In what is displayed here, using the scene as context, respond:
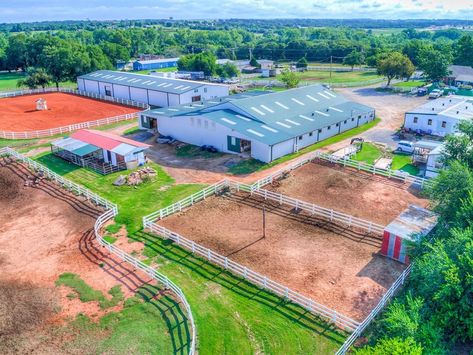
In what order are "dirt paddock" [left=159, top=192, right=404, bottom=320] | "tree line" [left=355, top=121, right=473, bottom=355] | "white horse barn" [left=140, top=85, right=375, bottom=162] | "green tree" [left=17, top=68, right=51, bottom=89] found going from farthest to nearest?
"green tree" [left=17, top=68, right=51, bottom=89]
"white horse barn" [left=140, top=85, right=375, bottom=162]
"dirt paddock" [left=159, top=192, right=404, bottom=320]
"tree line" [left=355, top=121, right=473, bottom=355]

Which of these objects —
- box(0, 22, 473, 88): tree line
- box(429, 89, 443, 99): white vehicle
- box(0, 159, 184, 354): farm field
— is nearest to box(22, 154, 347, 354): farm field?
box(0, 159, 184, 354): farm field

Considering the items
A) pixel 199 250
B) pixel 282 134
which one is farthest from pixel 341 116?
pixel 199 250

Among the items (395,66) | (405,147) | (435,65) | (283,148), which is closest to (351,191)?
(283,148)

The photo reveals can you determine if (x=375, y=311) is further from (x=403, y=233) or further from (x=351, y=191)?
(x=351, y=191)

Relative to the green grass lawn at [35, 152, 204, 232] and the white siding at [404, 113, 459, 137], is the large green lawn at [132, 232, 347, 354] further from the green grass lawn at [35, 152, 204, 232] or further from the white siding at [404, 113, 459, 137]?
the white siding at [404, 113, 459, 137]

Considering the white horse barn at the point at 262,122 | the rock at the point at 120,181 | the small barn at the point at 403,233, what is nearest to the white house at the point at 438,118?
the white horse barn at the point at 262,122

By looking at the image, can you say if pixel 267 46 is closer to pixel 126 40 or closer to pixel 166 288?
pixel 126 40
